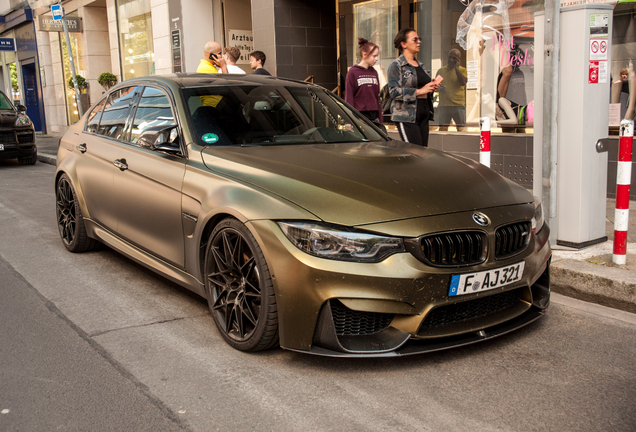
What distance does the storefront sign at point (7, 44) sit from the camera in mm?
26109

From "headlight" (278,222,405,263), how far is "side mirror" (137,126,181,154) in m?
1.45

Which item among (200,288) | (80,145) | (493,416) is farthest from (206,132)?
(493,416)

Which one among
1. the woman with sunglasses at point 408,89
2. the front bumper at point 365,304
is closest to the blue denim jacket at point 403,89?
the woman with sunglasses at point 408,89

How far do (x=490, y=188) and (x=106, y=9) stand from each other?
20.6 meters

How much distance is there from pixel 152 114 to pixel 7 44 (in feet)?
82.8

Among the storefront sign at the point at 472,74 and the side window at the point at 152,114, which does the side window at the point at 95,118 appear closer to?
the side window at the point at 152,114

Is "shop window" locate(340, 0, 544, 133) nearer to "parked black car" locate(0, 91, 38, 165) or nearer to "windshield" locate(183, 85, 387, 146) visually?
"windshield" locate(183, 85, 387, 146)

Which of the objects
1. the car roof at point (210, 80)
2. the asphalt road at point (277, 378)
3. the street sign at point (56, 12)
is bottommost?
the asphalt road at point (277, 378)

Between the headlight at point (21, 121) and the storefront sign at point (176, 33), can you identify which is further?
the storefront sign at point (176, 33)

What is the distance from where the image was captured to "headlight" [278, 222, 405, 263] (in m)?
3.11

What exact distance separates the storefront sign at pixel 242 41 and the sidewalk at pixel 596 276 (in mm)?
11359

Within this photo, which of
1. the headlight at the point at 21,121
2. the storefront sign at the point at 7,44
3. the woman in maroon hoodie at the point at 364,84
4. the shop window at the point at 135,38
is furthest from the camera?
the storefront sign at the point at 7,44

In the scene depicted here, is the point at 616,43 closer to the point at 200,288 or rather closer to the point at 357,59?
the point at 357,59

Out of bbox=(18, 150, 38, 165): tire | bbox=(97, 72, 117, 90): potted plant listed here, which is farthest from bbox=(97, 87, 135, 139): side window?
bbox=(97, 72, 117, 90): potted plant
